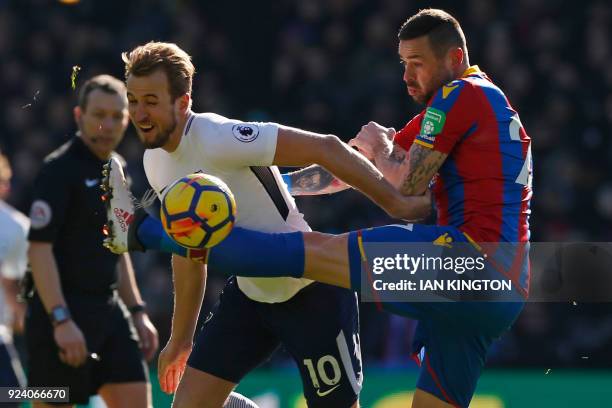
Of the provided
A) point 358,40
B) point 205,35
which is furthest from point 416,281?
point 205,35

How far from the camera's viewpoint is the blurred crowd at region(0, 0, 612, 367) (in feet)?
39.2

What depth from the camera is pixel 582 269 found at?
25.2 ft

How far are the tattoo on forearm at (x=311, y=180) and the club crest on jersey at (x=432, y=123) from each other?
912 mm

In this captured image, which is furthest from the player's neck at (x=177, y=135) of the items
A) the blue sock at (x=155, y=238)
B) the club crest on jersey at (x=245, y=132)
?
the blue sock at (x=155, y=238)

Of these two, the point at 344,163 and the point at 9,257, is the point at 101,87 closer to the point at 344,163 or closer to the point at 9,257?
the point at 9,257

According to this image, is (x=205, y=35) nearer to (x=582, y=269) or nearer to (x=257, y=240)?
(x=582, y=269)

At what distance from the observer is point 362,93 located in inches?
539

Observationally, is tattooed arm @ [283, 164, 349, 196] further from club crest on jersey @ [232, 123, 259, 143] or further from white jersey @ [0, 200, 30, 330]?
white jersey @ [0, 200, 30, 330]

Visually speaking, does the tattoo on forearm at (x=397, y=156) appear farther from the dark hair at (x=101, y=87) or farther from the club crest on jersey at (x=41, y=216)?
the club crest on jersey at (x=41, y=216)

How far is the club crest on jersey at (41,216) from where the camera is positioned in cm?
694

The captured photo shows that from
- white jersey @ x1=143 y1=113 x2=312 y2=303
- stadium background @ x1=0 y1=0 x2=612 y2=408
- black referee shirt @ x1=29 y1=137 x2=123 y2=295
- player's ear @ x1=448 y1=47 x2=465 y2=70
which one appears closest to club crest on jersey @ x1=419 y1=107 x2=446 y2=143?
player's ear @ x1=448 y1=47 x2=465 y2=70

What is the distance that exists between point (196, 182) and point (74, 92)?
998cm

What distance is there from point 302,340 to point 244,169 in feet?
2.98

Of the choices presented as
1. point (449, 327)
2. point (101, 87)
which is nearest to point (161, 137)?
point (449, 327)
